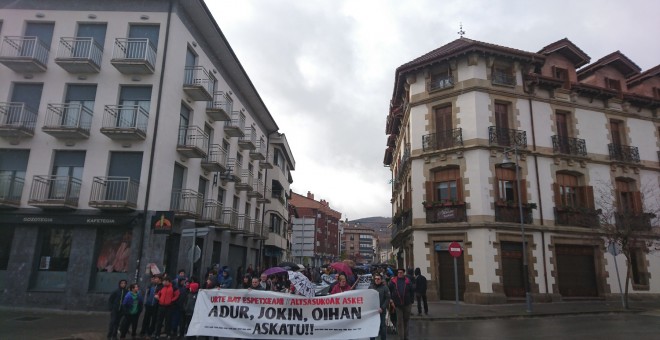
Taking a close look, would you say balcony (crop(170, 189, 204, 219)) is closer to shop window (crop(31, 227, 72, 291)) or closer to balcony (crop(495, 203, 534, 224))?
shop window (crop(31, 227, 72, 291))

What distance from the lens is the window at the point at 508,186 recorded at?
22.6 m

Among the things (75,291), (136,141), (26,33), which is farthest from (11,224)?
(26,33)

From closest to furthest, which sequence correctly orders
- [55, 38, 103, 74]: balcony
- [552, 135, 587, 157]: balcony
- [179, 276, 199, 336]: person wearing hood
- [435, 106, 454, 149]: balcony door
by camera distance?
[179, 276, 199, 336]: person wearing hood, [55, 38, 103, 74]: balcony, [435, 106, 454, 149]: balcony door, [552, 135, 587, 157]: balcony

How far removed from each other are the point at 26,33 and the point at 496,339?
23.8 meters

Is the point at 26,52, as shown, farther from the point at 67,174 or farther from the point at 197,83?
the point at 197,83

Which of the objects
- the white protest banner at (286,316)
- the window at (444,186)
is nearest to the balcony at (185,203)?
the white protest banner at (286,316)

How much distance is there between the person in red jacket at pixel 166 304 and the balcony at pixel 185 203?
27.0 ft

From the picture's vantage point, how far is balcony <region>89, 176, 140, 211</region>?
57.1 feet

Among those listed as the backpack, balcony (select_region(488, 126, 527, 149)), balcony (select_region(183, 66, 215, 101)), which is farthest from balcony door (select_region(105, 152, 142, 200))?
balcony (select_region(488, 126, 527, 149))

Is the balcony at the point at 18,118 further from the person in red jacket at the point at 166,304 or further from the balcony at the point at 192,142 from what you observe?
the person in red jacket at the point at 166,304

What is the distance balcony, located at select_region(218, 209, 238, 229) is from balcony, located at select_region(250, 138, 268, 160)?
22.2 feet

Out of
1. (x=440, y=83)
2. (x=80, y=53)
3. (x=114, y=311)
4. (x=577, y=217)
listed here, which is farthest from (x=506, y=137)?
(x=80, y=53)

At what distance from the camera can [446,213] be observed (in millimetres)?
22719

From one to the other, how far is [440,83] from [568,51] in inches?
349
